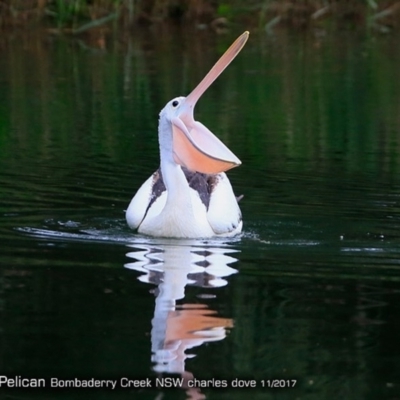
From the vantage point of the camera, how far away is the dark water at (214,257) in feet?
18.4

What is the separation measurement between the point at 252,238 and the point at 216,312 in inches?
80.3

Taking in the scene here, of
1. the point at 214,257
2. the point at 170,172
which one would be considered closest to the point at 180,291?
the point at 214,257

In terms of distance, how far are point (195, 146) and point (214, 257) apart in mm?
908

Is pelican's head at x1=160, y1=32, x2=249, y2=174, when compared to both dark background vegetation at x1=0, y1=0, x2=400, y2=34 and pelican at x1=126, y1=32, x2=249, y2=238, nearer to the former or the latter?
pelican at x1=126, y1=32, x2=249, y2=238

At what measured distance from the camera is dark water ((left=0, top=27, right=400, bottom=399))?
561 centimetres

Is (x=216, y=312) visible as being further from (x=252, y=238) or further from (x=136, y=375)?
(x=252, y=238)

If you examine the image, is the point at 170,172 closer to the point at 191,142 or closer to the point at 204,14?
the point at 191,142

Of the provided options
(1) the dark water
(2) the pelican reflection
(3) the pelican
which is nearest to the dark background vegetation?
(1) the dark water

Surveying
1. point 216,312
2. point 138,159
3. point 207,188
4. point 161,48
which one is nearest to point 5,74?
point 161,48

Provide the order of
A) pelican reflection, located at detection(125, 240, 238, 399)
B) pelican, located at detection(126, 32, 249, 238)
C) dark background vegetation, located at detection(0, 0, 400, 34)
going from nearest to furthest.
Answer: pelican reflection, located at detection(125, 240, 238, 399) → pelican, located at detection(126, 32, 249, 238) → dark background vegetation, located at detection(0, 0, 400, 34)

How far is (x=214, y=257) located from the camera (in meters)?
7.73

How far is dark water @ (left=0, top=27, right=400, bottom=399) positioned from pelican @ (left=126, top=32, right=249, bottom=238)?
0.48 ft

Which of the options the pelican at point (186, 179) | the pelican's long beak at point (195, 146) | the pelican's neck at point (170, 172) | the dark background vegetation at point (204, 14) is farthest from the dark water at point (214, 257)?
the dark background vegetation at point (204, 14)

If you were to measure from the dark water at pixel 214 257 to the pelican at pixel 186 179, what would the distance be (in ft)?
0.48
